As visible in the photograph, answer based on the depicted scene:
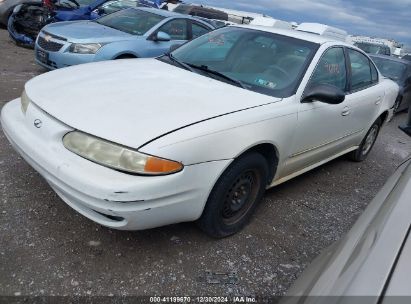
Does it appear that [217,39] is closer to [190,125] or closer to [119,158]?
[190,125]

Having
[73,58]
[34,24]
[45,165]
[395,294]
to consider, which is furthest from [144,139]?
[34,24]

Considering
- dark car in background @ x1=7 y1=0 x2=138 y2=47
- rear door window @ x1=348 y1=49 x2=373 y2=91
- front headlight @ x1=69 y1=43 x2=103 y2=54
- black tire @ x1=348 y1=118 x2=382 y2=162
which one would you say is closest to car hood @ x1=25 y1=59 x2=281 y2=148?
rear door window @ x1=348 y1=49 x2=373 y2=91

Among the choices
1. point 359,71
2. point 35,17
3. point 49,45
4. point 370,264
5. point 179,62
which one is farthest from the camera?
point 35,17

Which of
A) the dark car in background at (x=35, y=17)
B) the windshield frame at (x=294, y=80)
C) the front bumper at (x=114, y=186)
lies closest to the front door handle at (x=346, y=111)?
the windshield frame at (x=294, y=80)

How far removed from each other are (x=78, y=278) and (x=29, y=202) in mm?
968

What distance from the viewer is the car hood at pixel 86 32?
6332 millimetres

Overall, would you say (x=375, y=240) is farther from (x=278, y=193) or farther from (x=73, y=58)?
(x=73, y=58)

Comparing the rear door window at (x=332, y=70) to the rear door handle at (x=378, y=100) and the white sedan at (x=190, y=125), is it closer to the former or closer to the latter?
the white sedan at (x=190, y=125)

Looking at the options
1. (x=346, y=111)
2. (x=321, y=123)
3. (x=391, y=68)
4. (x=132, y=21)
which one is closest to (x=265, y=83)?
(x=321, y=123)

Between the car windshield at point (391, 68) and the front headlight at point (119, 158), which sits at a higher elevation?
the front headlight at point (119, 158)

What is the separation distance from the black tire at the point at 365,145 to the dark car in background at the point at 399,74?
4.10 metres

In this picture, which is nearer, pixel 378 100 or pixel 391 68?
pixel 378 100

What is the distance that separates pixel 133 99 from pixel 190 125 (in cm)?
52

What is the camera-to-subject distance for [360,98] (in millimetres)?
4125
